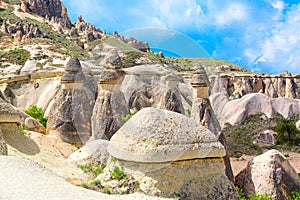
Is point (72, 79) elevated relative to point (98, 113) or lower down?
elevated

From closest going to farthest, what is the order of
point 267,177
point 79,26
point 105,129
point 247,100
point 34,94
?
1. point 267,177
2. point 105,129
3. point 34,94
4. point 247,100
5. point 79,26

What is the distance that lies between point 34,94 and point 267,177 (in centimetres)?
1579

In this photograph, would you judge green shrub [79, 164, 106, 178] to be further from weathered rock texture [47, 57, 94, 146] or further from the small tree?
the small tree

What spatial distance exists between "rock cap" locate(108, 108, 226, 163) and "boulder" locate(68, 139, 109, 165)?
8.34 feet

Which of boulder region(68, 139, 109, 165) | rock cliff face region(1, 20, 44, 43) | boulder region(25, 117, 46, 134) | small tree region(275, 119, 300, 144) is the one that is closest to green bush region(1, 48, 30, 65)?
rock cliff face region(1, 20, 44, 43)

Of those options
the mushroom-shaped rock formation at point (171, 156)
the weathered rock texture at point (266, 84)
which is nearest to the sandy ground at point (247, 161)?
the mushroom-shaped rock formation at point (171, 156)

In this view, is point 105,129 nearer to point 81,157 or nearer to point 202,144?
point 81,157

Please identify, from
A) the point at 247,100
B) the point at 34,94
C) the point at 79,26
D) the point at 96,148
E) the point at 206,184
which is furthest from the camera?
the point at 79,26

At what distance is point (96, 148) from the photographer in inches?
304

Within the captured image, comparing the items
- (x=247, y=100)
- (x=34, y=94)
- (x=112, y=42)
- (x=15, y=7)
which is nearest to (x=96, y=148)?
(x=112, y=42)

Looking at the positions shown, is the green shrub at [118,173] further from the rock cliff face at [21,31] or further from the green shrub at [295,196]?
the rock cliff face at [21,31]

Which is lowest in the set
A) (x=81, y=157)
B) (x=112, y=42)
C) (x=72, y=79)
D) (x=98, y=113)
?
(x=81, y=157)

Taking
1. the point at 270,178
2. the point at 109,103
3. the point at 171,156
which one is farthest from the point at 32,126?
the point at 171,156

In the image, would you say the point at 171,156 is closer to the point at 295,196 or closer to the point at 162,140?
the point at 162,140
